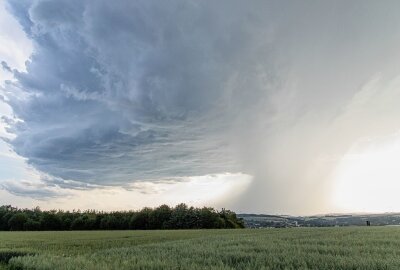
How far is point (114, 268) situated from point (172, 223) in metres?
78.8

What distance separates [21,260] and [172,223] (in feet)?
247

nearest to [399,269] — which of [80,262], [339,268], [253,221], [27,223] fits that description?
[339,268]

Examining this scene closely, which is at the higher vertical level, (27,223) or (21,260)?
(27,223)

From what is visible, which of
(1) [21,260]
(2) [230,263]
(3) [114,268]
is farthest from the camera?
(1) [21,260]

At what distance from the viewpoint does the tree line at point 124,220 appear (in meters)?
85.3

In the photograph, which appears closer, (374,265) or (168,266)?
(374,265)

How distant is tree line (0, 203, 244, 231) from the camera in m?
85.3

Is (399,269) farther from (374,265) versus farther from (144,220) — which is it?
(144,220)

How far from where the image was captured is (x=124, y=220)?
284 ft

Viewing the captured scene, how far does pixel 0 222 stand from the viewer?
92250 millimetres

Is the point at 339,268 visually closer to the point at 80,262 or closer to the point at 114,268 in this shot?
the point at 114,268

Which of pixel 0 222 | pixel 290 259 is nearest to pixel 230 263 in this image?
pixel 290 259

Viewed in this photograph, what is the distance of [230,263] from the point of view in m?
11.7

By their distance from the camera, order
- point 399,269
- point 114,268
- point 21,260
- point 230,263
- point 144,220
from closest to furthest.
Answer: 1. point 399,269
2. point 114,268
3. point 230,263
4. point 21,260
5. point 144,220
